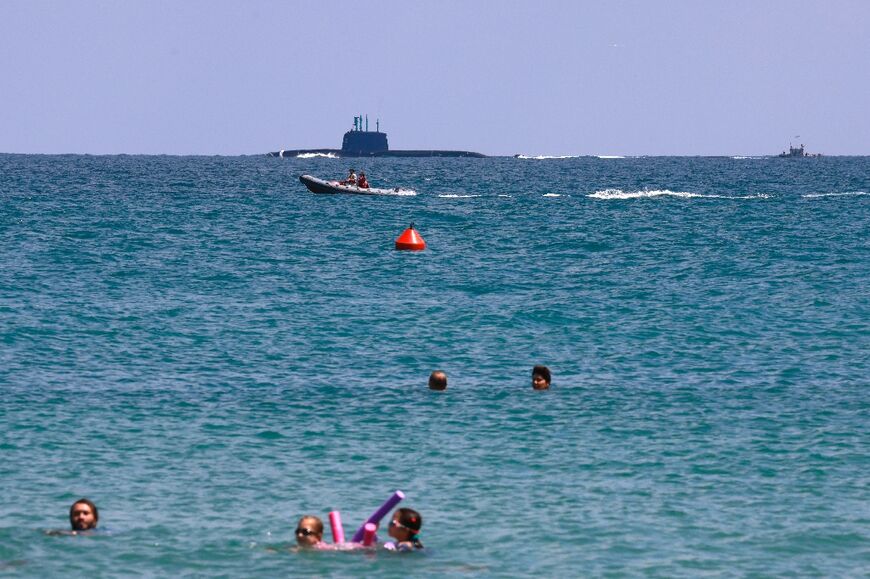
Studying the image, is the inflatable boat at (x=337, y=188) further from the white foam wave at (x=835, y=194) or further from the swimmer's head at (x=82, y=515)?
the swimmer's head at (x=82, y=515)

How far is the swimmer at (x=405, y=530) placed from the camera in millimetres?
16062

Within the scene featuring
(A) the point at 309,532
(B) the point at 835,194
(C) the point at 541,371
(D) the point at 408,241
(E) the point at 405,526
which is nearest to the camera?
(E) the point at 405,526

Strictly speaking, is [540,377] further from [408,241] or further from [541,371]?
[408,241]

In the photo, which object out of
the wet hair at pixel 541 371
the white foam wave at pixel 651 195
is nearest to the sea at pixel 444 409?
the wet hair at pixel 541 371

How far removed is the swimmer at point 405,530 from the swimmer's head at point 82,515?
394 centimetres

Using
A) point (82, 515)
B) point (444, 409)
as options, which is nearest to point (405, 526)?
point (82, 515)

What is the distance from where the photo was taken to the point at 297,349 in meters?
34.5

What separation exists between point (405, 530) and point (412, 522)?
0.13 m

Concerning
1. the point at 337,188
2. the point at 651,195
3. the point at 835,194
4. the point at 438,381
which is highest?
the point at 337,188

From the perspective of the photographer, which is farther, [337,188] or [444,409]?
[337,188]

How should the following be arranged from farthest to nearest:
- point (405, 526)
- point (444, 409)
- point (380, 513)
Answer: point (444, 409) → point (405, 526) → point (380, 513)

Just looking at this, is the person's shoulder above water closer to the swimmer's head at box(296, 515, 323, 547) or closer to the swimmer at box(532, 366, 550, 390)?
the swimmer at box(532, 366, 550, 390)

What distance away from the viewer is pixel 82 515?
1661 cm

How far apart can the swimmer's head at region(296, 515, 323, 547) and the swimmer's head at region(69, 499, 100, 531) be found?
9.11ft
